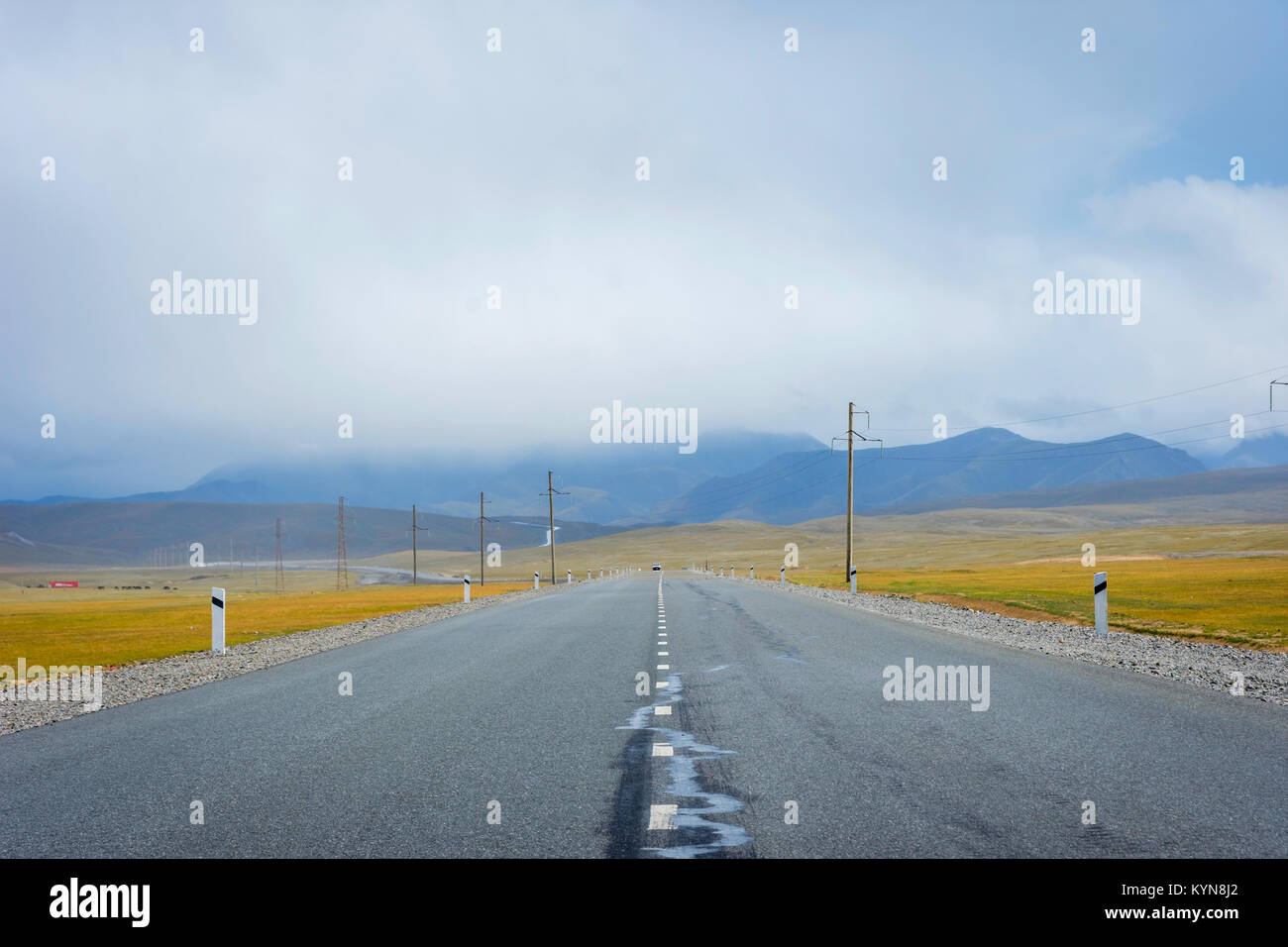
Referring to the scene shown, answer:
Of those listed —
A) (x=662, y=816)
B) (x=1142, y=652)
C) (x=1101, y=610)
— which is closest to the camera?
(x=662, y=816)

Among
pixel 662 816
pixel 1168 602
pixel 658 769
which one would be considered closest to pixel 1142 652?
pixel 658 769

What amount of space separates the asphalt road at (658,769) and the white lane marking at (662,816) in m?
0.03

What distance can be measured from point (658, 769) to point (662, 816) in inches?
60.8

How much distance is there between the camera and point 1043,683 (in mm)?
13383

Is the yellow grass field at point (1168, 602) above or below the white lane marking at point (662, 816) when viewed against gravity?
below

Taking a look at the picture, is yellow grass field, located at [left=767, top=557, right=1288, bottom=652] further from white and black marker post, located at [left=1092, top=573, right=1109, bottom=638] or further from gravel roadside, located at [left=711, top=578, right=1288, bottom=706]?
white and black marker post, located at [left=1092, top=573, right=1109, bottom=638]

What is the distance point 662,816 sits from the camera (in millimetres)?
6773

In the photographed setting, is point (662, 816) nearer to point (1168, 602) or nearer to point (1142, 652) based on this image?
point (1142, 652)

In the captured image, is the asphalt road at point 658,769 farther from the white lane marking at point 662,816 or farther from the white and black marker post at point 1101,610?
the white and black marker post at point 1101,610

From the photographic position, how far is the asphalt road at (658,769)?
20.6 feet

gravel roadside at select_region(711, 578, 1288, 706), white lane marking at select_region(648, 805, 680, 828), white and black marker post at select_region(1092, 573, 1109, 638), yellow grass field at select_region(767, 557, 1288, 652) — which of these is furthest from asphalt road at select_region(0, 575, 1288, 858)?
yellow grass field at select_region(767, 557, 1288, 652)

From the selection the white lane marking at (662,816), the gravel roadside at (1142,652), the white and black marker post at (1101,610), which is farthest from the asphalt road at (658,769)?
the white and black marker post at (1101,610)
